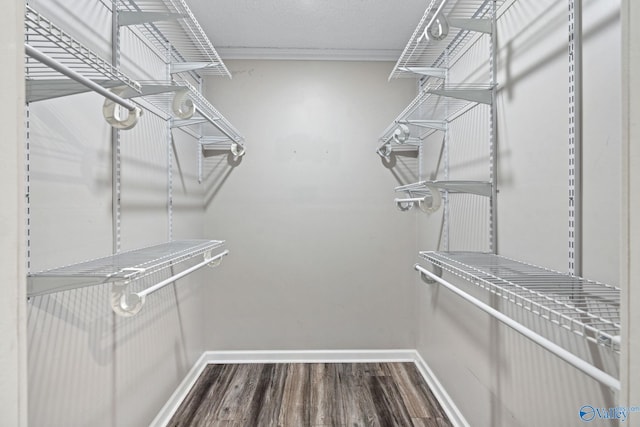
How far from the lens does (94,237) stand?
125 cm

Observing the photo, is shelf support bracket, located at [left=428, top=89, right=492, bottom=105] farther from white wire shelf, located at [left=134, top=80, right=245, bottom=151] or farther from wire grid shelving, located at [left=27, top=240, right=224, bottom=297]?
wire grid shelving, located at [left=27, top=240, right=224, bottom=297]

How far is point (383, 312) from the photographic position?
254cm

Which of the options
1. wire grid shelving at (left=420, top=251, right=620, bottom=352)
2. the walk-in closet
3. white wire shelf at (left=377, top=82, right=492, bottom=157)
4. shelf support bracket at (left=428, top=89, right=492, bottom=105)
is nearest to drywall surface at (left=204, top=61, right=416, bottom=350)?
the walk-in closet

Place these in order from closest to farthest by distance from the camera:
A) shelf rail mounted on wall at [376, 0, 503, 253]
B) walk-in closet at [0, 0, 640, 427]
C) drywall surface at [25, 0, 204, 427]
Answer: walk-in closet at [0, 0, 640, 427] → drywall surface at [25, 0, 204, 427] → shelf rail mounted on wall at [376, 0, 503, 253]

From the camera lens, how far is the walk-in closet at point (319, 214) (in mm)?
846

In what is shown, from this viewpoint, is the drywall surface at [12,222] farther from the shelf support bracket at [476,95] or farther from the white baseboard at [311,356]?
the white baseboard at [311,356]

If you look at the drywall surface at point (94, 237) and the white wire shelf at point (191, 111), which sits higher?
the white wire shelf at point (191, 111)

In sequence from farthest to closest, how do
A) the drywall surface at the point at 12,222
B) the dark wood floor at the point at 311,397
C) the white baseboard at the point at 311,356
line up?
the white baseboard at the point at 311,356 → the dark wood floor at the point at 311,397 → the drywall surface at the point at 12,222

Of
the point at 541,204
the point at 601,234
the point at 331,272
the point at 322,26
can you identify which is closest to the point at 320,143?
the point at 322,26

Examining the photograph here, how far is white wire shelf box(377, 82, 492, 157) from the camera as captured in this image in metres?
1.44

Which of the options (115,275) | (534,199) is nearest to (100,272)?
(115,275)

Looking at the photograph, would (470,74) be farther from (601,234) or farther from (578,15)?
(601,234)

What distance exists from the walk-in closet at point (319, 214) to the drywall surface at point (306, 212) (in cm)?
1

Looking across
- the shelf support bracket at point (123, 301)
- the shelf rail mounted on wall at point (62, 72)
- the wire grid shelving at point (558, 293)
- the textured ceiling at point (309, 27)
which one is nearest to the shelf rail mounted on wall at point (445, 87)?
the textured ceiling at point (309, 27)
